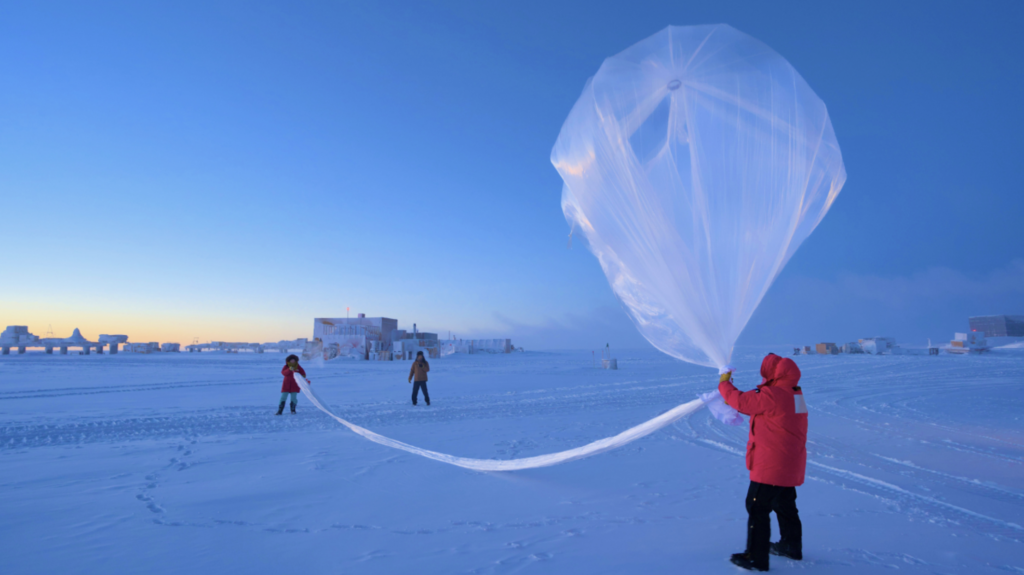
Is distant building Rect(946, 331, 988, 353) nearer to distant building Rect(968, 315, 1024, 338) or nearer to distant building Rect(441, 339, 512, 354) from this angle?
distant building Rect(968, 315, 1024, 338)

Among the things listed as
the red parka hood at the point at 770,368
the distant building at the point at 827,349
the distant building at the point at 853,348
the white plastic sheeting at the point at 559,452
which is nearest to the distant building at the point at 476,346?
the distant building at the point at 827,349

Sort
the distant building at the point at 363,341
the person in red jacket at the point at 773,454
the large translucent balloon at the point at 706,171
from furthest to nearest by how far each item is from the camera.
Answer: the distant building at the point at 363,341 < the large translucent balloon at the point at 706,171 < the person in red jacket at the point at 773,454

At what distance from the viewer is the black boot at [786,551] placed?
313 centimetres

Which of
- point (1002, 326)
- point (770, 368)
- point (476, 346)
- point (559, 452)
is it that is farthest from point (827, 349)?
point (770, 368)

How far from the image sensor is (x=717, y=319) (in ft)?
11.4

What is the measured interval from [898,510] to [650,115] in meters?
3.95

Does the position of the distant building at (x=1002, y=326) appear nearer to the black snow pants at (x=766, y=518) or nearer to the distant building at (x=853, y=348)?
the distant building at (x=853, y=348)

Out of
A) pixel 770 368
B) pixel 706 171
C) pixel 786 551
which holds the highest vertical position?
pixel 706 171

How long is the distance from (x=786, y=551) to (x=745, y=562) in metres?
0.34

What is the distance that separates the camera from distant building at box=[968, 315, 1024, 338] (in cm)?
5725

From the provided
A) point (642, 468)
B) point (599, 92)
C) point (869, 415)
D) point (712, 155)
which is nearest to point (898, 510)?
point (642, 468)

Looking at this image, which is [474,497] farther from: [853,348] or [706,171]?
[853,348]

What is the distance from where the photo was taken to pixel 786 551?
316cm

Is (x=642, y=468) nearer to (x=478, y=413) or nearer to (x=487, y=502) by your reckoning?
(x=487, y=502)
